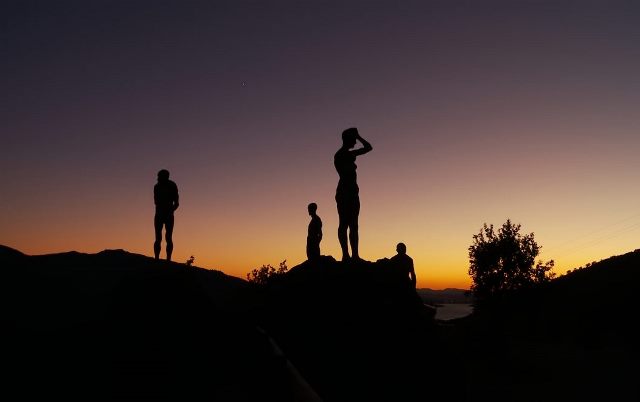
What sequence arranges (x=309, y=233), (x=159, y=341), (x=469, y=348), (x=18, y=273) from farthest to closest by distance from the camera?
(x=18, y=273) → (x=469, y=348) → (x=309, y=233) → (x=159, y=341)

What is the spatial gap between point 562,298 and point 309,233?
52.4 m

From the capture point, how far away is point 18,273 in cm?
14900

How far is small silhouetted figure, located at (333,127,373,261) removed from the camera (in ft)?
35.9

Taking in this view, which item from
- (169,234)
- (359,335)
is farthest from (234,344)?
(169,234)

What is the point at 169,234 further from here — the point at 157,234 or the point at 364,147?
the point at 364,147

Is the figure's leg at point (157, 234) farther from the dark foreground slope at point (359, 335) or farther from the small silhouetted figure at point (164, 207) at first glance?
the dark foreground slope at point (359, 335)

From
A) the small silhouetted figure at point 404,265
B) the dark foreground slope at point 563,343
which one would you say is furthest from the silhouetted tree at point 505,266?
the small silhouetted figure at point 404,265

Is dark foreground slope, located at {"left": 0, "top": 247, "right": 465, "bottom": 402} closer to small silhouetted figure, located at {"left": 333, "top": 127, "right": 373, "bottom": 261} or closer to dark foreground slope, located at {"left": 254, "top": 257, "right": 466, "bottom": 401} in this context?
dark foreground slope, located at {"left": 254, "top": 257, "right": 466, "bottom": 401}

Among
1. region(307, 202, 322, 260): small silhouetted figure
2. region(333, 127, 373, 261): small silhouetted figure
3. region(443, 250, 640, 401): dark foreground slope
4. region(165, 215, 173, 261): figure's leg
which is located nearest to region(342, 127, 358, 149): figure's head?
region(333, 127, 373, 261): small silhouetted figure

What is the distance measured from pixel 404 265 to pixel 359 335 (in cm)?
386

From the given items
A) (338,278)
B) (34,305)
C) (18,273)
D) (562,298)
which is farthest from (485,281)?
(18,273)


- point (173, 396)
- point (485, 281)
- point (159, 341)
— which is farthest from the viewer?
point (485, 281)

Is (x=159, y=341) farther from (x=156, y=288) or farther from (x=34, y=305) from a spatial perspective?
(x=34, y=305)

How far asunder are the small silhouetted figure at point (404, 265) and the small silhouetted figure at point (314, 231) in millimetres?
2893
